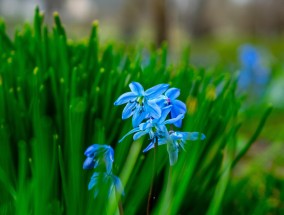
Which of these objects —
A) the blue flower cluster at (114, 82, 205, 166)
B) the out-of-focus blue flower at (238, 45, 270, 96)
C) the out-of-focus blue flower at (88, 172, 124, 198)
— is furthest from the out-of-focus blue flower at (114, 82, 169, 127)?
the out-of-focus blue flower at (238, 45, 270, 96)

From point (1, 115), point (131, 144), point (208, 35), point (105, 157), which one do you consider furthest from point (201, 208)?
point (208, 35)

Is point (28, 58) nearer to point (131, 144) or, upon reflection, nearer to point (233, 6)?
point (131, 144)

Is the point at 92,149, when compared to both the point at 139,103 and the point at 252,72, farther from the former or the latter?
the point at 252,72

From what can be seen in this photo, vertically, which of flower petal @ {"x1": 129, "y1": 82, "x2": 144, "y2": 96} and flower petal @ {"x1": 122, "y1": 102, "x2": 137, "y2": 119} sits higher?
flower petal @ {"x1": 129, "y1": 82, "x2": 144, "y2": 96}

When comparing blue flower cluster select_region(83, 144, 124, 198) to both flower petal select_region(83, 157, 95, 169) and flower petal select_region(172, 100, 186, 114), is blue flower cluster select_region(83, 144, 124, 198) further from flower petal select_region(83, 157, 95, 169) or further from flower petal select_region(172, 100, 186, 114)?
flower petal select_region(172, 100, 186, 114)

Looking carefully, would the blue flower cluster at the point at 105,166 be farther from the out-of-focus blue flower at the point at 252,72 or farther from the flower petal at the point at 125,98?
the out-of-focus blue flower at the point at 252,72

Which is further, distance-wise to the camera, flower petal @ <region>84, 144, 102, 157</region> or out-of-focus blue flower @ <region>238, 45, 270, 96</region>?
out-of-focus blue flower @ <region>238, 45, 270, 96</region>

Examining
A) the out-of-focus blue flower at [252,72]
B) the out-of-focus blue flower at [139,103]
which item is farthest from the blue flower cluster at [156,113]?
the out-of-focus blue flower at [252,72]
